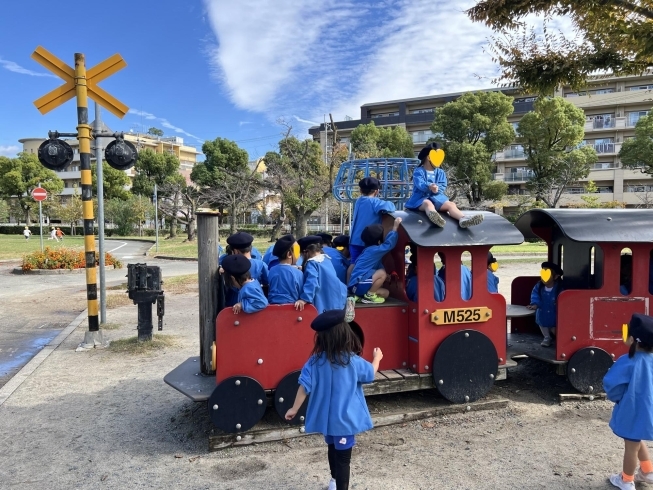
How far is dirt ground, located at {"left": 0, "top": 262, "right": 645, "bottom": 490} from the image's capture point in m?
3.68

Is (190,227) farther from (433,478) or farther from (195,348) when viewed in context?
(433,478)

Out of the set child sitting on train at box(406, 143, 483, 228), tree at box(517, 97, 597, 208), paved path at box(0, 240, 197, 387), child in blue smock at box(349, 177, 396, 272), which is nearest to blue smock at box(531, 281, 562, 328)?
child sitting on train at box(406, 143, 483, 228)

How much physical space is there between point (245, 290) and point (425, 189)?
6.76 ft

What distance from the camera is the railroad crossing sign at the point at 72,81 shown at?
24.3ft

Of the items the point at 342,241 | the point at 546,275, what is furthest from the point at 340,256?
the point at 546,275

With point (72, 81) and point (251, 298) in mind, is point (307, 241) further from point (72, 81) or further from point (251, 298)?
point (72, 81)

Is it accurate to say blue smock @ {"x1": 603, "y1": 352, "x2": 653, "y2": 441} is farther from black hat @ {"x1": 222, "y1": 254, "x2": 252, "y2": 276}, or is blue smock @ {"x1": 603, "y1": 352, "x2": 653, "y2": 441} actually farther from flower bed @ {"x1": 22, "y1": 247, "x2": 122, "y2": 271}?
flower bed @ {"x1": 22, "y1": 247, "x2": 122, "y2": 271}

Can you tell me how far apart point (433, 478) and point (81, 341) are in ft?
21.6

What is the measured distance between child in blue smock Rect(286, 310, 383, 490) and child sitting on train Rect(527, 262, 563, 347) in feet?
9.87

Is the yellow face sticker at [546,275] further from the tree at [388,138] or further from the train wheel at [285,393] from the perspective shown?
the tree at [388,138]

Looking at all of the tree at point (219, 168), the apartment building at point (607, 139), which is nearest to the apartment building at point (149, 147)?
the tree at point (219, 168)

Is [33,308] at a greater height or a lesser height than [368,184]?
lesser

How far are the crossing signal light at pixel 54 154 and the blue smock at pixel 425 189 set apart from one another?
5.63 metres

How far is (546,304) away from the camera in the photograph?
547 centimetres
